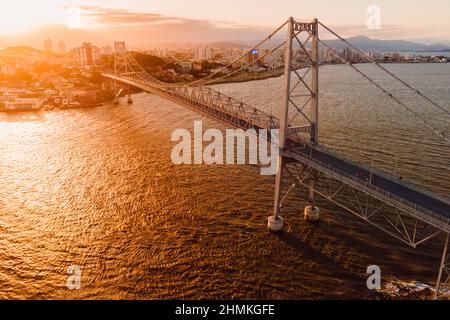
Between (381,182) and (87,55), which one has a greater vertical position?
(87,55)

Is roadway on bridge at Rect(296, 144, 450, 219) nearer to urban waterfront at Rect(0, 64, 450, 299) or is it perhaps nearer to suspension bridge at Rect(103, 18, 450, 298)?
suspension bridge at Rect(103, 18, 450, 298)

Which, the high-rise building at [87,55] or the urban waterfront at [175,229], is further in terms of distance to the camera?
the high-rise building at [87,55]

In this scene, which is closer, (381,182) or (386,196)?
(386,196)

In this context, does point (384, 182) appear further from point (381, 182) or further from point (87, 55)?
point (87, 55)

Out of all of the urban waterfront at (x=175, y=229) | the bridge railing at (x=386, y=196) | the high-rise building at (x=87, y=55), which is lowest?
the urban waterfront at (x=175, y=229)

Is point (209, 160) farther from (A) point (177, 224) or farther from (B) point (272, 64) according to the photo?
(B) point (272, 64)

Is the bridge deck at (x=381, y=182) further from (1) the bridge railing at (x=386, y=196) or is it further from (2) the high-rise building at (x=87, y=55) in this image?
(2) the high-rise building at (x=87, y=55)

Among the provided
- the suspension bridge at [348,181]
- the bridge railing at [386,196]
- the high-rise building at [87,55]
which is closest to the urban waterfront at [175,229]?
the suspension bridge at [348,181]

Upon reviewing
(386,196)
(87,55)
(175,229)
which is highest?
(87,55)

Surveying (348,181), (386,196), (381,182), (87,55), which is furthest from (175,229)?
(87,55)

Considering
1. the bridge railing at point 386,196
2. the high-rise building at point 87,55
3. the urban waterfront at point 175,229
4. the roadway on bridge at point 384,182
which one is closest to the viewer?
the bridge railing at point 386,196
